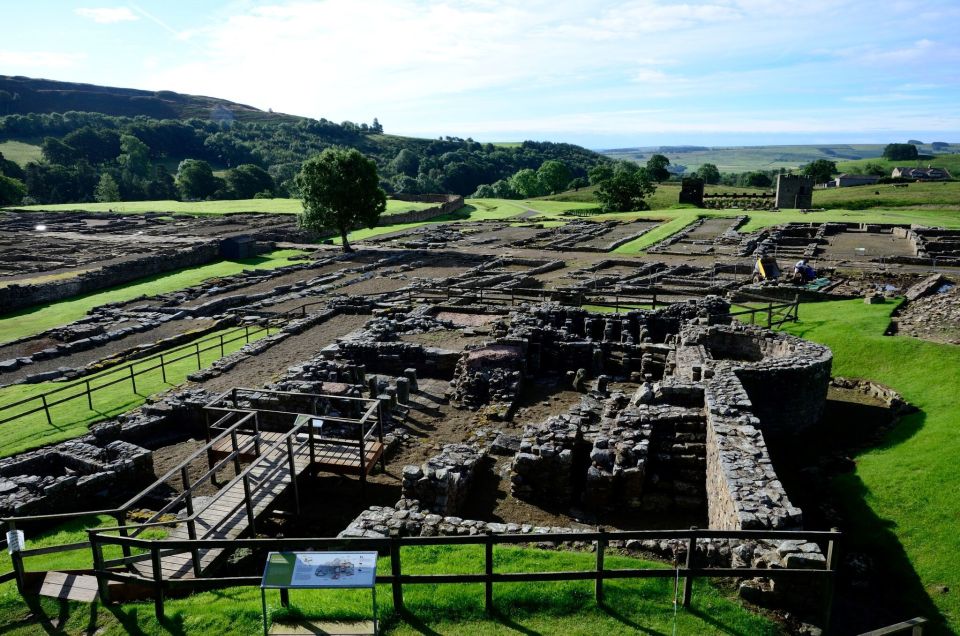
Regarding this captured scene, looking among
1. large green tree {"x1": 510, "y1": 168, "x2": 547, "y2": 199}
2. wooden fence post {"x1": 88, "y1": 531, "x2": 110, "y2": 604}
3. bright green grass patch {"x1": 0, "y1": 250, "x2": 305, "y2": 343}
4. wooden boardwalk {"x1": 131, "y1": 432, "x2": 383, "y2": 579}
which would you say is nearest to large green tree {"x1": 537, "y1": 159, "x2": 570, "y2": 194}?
large green tree {"x1": 510, "y1": 168, "x2": 547, "y2": 199}

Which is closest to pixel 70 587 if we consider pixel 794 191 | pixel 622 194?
pixel 794 191

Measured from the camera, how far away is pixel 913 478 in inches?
525

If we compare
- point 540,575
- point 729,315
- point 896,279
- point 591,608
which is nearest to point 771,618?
point 591,608

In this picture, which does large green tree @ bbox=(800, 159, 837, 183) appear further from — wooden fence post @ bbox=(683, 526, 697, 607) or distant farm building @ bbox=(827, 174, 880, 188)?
wooden fence post @ bbox=(683, 526, 697, 607)

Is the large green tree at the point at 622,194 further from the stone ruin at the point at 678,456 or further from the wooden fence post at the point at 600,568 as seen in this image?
the wooden fence post at the point at 600,568

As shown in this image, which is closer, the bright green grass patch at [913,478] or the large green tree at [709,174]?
the bright green grass patch at [913,478]

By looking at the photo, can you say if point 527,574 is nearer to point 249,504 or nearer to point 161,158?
point 249,504

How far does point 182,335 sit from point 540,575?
1056 inches

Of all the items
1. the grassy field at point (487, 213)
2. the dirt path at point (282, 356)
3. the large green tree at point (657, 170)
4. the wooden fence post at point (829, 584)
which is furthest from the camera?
the large green tree at point (657, 170)

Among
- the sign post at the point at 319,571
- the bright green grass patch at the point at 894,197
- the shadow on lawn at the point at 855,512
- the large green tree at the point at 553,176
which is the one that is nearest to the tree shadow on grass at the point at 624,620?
the sign post at the point at 319,571

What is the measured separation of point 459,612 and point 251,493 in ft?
19.7

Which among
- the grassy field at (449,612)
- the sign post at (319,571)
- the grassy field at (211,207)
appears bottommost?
the grassy field at (449,612)

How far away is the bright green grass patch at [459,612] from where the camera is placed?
305 inches

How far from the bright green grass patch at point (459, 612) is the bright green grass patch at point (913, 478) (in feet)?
16.1
